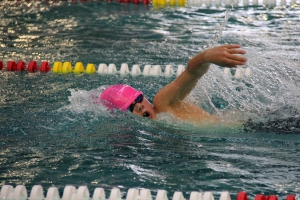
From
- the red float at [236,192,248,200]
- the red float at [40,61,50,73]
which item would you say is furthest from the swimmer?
the red float at [40,61,50,73]

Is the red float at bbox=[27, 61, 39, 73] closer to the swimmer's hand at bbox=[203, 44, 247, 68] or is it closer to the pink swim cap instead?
the pink swim cap

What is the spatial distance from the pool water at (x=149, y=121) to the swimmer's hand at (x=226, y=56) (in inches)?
23.7

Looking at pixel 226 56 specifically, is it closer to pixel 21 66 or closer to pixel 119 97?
pixel 119 97

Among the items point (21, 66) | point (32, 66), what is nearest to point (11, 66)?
point (21, 66)

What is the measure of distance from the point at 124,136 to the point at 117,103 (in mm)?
334

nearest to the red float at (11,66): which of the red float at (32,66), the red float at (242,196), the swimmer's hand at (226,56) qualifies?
the red float at (32,66)

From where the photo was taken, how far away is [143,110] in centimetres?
406

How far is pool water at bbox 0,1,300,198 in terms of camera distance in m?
3.22

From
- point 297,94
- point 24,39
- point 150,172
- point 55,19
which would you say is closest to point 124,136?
point 150,172

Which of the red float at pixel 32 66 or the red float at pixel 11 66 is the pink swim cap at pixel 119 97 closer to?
the red float at pixel 32 66

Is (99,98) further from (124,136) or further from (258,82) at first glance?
(258,82)

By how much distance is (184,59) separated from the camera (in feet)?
19.2

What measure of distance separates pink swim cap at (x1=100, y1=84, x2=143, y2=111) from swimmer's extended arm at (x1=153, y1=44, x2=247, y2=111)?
192 millimetres

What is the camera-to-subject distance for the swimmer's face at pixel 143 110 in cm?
404
